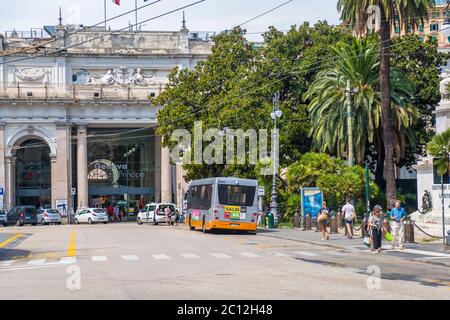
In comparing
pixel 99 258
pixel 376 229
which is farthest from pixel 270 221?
pixel 99 258

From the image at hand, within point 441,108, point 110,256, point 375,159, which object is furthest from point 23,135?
point 110,256

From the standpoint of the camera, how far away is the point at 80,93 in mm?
83625

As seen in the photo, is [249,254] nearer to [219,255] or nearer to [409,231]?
[219,255]

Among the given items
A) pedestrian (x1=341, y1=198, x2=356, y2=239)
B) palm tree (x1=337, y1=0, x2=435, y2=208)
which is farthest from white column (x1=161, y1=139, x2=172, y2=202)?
pedestrian (x1=341, y1=198, x2=356, y2=239)

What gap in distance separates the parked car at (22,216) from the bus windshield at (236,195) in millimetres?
33797

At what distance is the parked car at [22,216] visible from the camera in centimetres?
7244

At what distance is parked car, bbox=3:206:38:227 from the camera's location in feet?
238

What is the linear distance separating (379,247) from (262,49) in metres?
38.8

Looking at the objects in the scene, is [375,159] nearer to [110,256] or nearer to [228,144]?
[228,144]

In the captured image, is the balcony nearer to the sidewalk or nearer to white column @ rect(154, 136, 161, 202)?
white column @ rect(154, 136, 161, 202)

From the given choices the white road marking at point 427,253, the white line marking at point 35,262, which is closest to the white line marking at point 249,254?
the white road marking at point 427,253

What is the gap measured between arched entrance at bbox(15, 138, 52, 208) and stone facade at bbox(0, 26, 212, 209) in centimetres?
210

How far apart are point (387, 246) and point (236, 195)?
43.5 feet

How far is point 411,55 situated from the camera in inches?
2552
